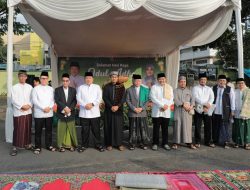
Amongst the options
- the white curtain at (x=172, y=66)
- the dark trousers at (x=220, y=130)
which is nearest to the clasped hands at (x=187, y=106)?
the dark trousers at (x=220, y=130)

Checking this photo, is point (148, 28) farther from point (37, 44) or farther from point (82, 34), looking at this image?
point (37, 44)

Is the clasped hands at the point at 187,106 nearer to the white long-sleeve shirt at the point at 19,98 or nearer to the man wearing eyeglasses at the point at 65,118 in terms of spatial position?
the man wearing eyeglasses at the point at 65,118

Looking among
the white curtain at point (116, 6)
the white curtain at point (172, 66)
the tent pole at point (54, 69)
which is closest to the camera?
the white curtain at point (116, 6)

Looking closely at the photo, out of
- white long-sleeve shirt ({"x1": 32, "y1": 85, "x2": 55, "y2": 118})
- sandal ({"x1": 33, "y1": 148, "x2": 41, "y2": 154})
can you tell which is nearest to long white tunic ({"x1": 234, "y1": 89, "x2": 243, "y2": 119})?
white long-sleeve shirt ({"x1": 32, "y1": 85, "x2": 55, "y2": 118})

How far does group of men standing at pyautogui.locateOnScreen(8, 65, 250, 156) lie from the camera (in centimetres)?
653

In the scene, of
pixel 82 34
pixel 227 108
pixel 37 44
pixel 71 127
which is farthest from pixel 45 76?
pixel 37 44

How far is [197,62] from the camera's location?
61562mm

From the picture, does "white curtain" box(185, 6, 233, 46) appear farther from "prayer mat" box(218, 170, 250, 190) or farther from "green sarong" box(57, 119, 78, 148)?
"green sarong" box(57, 119, 78, 148)

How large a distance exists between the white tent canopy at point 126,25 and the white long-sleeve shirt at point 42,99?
0.56 metres

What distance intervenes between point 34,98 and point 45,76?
1.65ft

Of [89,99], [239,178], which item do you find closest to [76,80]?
[89,99]

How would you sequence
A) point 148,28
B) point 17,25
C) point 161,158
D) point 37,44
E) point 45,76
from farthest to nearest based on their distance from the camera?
point 37,44 → point 17,25 → point 148,28 → point 45,76 → point 161,158

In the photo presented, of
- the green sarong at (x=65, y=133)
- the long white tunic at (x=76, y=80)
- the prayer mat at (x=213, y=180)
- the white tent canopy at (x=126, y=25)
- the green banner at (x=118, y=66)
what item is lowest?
the prayer mat at (x=213, y=180)

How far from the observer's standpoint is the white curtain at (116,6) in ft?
19.4
